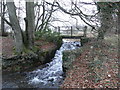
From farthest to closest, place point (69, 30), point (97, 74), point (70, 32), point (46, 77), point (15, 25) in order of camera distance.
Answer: point (69, 30) → point (70, 32) → point (15, 25) → point (46, 77) → point (97, 74)

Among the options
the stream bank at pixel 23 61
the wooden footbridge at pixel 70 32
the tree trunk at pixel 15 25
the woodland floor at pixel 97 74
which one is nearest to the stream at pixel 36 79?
the stream bank at pixel 23 61

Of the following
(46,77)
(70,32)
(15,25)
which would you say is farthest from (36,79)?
(70,32)

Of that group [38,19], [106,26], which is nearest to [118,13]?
[106,26]

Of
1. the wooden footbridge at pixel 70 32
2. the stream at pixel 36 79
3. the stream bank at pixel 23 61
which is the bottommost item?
the stream at pixel 36 79

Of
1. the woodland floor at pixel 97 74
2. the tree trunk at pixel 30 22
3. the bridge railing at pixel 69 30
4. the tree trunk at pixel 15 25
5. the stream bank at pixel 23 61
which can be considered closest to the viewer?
the woodland floor at pixel 97 74

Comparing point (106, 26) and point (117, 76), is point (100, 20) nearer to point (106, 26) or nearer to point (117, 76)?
point (106, 26)

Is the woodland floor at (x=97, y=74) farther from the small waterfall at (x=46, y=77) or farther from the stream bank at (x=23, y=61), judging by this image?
the stream bank at (x=23, y=61)

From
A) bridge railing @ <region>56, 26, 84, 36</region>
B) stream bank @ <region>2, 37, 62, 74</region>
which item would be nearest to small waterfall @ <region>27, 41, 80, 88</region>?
stream bank @ <region>2, 37, 62, 74</region>

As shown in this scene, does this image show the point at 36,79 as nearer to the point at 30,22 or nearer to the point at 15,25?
Answer: the point at 15,25

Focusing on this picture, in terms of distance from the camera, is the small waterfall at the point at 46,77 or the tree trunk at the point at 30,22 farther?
the tree trunk at the point at 30,22

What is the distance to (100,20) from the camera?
16.3 ft

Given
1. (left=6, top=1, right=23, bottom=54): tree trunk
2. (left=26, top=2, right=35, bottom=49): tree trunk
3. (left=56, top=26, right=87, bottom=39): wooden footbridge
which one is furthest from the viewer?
(left=56, top=26, right=87, bottom=39): wooden footbridge

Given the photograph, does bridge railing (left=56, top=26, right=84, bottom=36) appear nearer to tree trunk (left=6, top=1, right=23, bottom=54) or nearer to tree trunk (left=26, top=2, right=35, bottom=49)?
tree trunk (left=26, top=2, right=35, bottom=49)

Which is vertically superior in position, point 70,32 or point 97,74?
point 70,32
